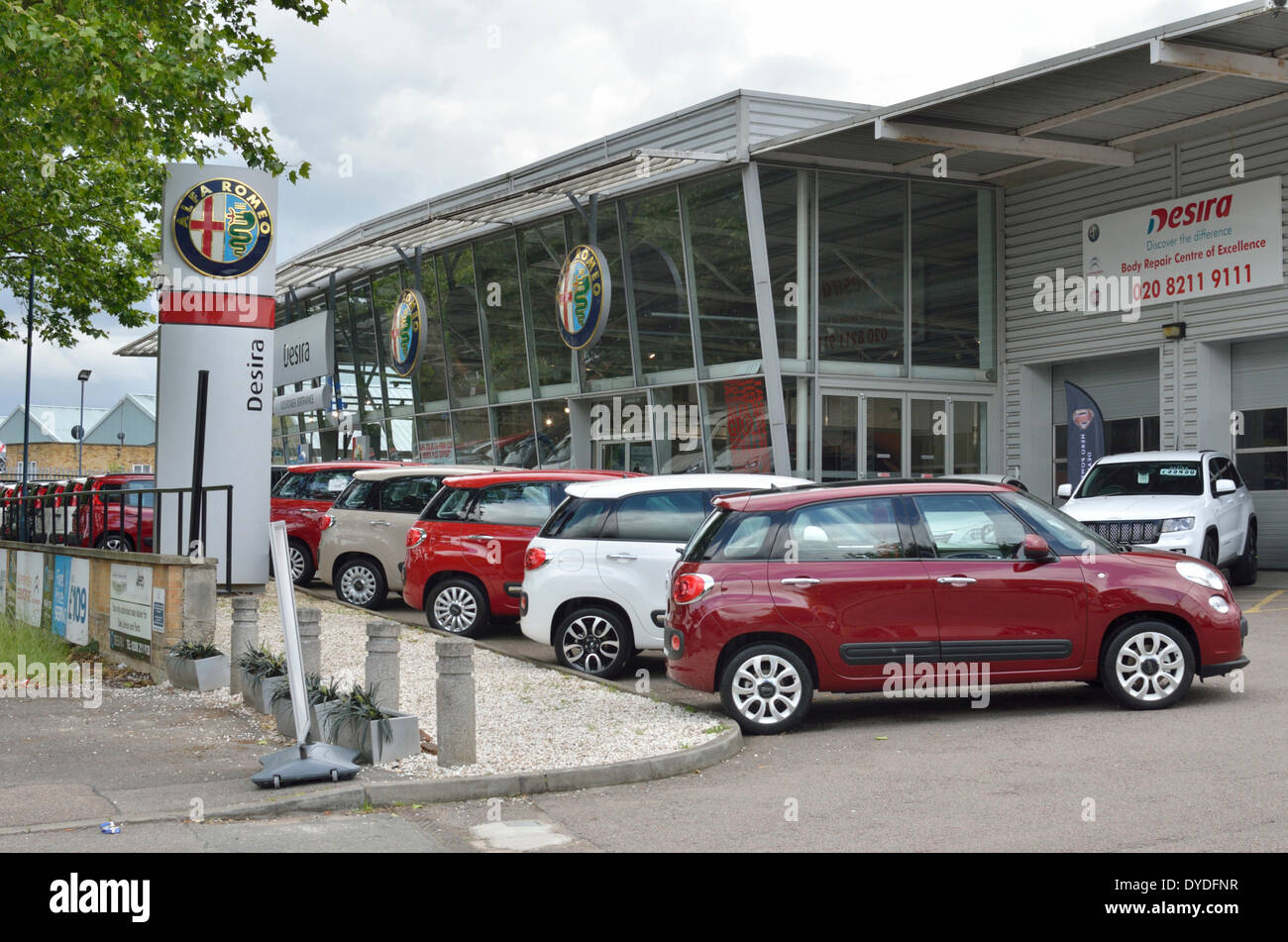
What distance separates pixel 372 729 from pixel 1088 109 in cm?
1492

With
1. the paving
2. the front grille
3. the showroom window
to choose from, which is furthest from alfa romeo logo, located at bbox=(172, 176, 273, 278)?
the showroom window

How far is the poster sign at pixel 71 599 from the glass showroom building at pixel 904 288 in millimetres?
9394

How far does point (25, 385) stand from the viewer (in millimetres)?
38875

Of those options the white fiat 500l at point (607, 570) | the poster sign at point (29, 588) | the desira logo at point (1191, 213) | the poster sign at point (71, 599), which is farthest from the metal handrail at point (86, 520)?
the desira logo at point (1191, 213)

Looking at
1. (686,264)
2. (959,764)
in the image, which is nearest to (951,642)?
(959,764)

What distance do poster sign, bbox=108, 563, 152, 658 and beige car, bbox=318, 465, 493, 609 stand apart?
406cm

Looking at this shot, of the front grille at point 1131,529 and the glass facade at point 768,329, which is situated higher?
the glass facade at point 768,329

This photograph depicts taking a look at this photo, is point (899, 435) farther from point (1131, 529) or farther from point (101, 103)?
point (101, 103)

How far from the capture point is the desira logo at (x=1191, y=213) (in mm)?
20250

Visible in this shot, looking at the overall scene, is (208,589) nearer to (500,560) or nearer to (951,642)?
(500,560)

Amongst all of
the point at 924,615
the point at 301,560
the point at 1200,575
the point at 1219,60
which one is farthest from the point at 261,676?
the point at 1219,60

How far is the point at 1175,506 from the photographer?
631 inches
